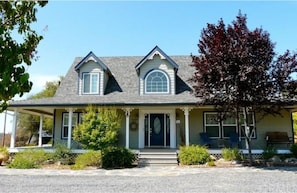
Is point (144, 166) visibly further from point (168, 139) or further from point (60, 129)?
point (60, 129)

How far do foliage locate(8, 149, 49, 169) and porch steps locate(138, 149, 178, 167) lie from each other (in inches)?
189

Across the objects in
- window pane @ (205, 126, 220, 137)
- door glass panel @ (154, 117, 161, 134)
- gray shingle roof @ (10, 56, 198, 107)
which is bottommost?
window pane @ (205, 126, 220, 137)

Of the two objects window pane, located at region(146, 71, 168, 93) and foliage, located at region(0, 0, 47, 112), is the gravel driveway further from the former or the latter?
window pane, located at region(146, 71, 168, 93)

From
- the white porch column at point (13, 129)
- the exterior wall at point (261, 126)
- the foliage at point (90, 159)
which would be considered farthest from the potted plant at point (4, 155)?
the exterior wall at point (261, 126)

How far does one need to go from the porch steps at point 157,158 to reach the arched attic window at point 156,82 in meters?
4.25

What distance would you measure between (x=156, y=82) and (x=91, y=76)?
417cm

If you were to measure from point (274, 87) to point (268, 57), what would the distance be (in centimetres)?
131

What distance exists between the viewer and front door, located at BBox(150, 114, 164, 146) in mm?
16266

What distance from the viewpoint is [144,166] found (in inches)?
502

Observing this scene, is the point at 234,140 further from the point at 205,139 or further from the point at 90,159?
the point at 90,159

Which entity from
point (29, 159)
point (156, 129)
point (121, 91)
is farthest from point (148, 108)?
point (29, 159)

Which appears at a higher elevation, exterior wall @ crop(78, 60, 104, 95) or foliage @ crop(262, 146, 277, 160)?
exterior wall @ crop(78, 60, 104, 95)

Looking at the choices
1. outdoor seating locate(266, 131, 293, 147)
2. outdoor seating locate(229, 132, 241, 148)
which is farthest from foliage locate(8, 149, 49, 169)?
outdoor seating locate(266, 131, 293, 147)

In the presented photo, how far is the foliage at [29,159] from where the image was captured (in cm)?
1254
